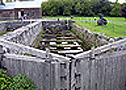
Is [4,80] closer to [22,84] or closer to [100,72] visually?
[22,84]

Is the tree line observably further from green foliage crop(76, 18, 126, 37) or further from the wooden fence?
the wooden fence

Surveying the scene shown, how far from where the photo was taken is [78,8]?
5031 centimetres

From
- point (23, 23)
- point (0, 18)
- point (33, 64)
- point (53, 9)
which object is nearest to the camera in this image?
point (33, 64)

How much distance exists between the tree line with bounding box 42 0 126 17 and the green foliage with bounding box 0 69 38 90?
149 ft

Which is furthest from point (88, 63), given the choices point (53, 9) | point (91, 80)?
point (53, 9)

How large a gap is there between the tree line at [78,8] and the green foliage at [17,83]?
4556 cm

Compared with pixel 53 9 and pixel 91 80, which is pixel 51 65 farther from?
pixel 53 9

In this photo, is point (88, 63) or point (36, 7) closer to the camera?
point (88, 63)

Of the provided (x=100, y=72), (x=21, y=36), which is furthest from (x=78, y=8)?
(x=100, y=72)

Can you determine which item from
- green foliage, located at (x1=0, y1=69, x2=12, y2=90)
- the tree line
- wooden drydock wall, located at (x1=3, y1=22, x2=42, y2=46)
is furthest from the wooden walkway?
the tree line

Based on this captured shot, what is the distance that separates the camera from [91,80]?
507cm

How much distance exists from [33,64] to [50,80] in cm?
73

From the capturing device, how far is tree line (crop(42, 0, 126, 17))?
165ft

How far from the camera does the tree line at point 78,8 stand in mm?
50219
